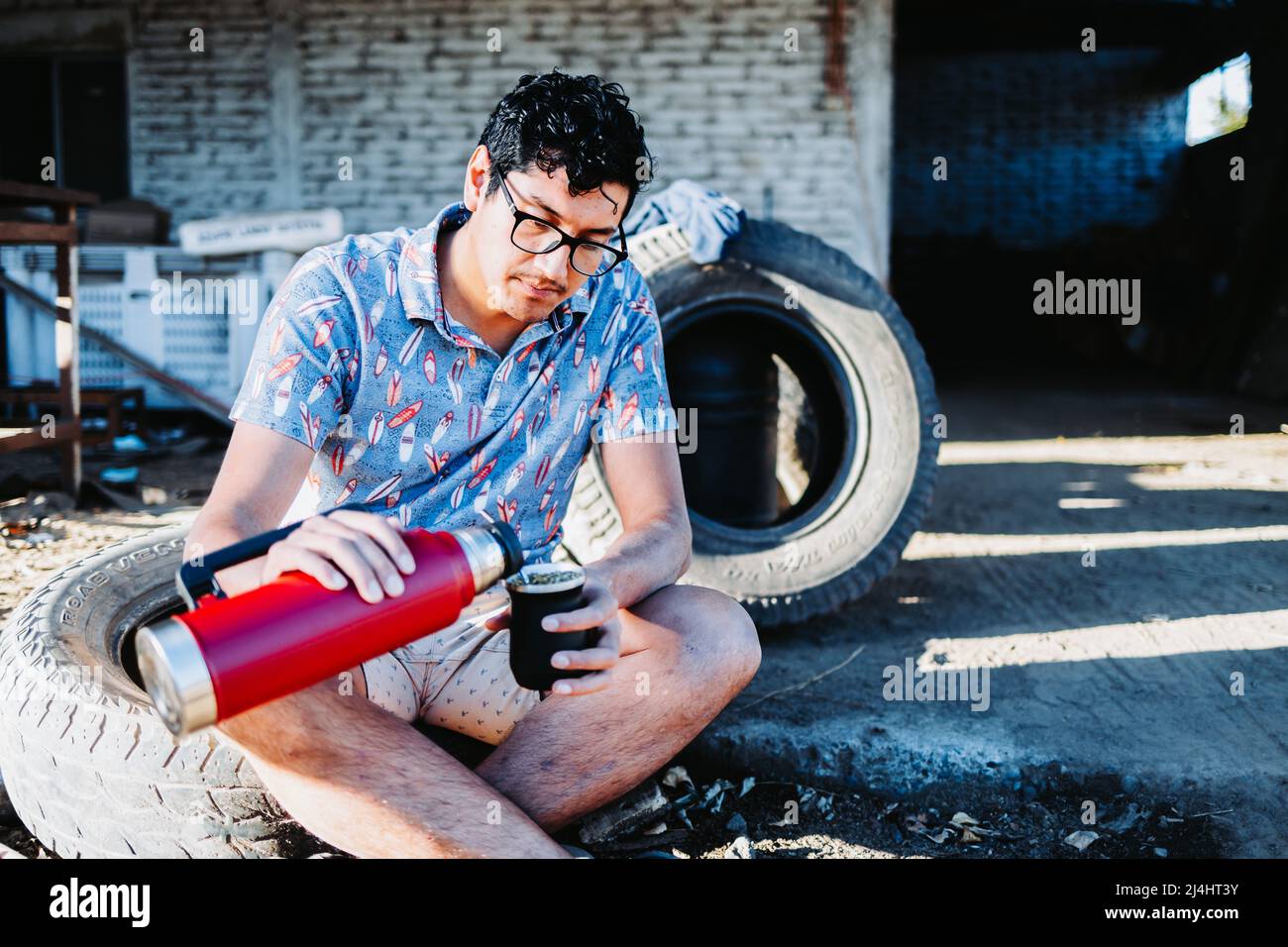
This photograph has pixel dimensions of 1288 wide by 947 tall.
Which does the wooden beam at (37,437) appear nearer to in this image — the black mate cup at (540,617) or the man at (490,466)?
the man at (490,466)

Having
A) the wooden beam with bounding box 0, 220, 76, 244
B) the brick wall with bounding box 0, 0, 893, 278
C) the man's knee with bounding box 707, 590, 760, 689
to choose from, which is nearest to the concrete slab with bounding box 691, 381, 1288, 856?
the man's knee with bounding box 707, 590, 760, 689

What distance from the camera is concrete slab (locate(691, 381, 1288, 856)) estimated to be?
245cm

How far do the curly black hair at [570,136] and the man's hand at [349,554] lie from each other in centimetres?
80

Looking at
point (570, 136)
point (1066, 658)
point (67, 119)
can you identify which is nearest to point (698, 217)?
point (570, 136)

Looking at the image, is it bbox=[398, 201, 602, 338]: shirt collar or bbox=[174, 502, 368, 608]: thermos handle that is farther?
bbox=[398, 201, 602, 338]: shirt collar

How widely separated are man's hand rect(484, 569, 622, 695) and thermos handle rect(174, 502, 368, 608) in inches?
15.7

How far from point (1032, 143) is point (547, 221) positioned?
626 inches

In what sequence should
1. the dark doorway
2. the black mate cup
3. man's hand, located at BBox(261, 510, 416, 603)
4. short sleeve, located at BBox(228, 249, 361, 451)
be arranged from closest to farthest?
man's hand, located at BBox(261, 510, 416, 603) < the black mate cup < short sleeve, located at BBox(228, 249, 361, 451) < the dark doorway

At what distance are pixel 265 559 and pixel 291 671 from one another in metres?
0.27

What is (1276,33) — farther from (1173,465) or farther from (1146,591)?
(1146,591)

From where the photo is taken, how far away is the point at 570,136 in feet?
6.20

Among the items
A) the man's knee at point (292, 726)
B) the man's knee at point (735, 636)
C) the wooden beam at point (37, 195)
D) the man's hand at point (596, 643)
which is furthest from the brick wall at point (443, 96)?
the man's knee at point (292, 726)

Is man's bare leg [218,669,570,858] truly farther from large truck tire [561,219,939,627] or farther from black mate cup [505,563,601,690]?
large truck tire [561,219,939,627]

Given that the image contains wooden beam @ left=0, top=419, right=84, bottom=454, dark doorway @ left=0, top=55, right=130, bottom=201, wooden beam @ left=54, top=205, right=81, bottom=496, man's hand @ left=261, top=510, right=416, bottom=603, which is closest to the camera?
man's hand @ left=261, top=510, right=416, bottom=603
